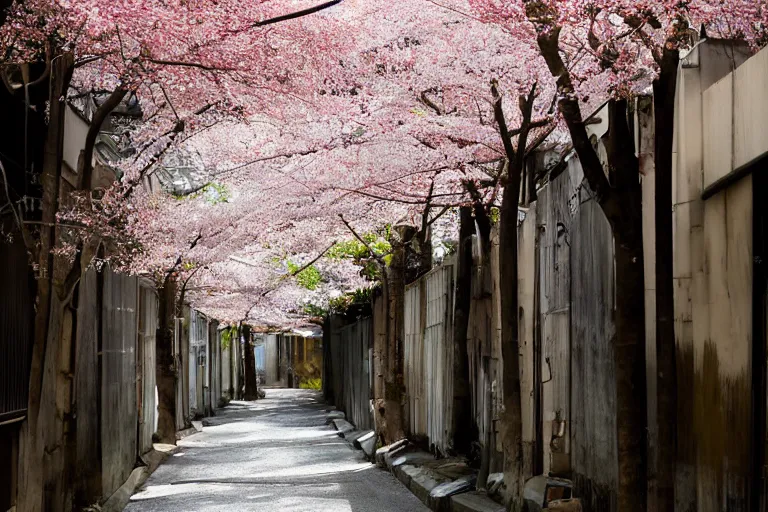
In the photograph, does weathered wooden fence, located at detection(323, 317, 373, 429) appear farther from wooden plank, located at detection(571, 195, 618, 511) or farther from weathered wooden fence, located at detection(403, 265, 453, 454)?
wooden plank, located at detection(571, 195, 618, 511)

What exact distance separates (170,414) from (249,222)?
5494mm

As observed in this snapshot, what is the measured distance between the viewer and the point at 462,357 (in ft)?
52.6

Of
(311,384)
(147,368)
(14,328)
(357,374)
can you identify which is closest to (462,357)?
(14,328)

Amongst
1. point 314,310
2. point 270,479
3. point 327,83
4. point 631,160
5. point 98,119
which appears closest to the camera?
point 631,160

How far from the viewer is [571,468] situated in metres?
11.8

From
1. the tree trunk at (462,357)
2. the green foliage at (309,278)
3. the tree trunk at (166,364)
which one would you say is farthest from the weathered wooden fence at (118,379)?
the green foliage at (309,278)

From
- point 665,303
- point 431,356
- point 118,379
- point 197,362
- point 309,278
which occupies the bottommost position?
point 197,362

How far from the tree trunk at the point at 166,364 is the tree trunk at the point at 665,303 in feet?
57.2

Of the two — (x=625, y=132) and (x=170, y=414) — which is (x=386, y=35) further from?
(x=170, y=414)

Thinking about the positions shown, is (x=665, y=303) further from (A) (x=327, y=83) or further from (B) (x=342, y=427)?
(B) (x=342, y=427)

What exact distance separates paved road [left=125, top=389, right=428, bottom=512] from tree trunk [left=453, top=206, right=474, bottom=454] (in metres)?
1.32

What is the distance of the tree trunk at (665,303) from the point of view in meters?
7.02

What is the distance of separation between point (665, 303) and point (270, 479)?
1073cm

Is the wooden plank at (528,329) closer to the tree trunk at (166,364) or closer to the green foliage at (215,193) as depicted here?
the tree trunk at (166,364)
